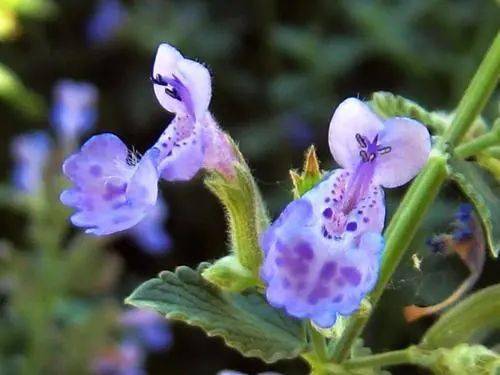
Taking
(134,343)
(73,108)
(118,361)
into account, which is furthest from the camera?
(73,108)

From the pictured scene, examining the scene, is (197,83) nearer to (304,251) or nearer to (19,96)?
(304,251)

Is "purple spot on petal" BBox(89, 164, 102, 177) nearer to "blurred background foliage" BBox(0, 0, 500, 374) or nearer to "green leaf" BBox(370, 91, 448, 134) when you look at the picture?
"green leaf" BBox(370, 91, 448, 134)

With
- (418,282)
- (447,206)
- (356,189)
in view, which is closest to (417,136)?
(356,189)

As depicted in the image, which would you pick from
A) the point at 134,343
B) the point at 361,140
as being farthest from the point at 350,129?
the point at 134,343

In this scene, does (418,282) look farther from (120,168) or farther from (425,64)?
(425,64)

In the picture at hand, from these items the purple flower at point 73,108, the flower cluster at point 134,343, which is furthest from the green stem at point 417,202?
the purple flower at point 73,108

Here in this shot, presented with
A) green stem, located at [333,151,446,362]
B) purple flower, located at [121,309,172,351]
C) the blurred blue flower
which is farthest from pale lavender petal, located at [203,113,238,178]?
the blurred blue flower
